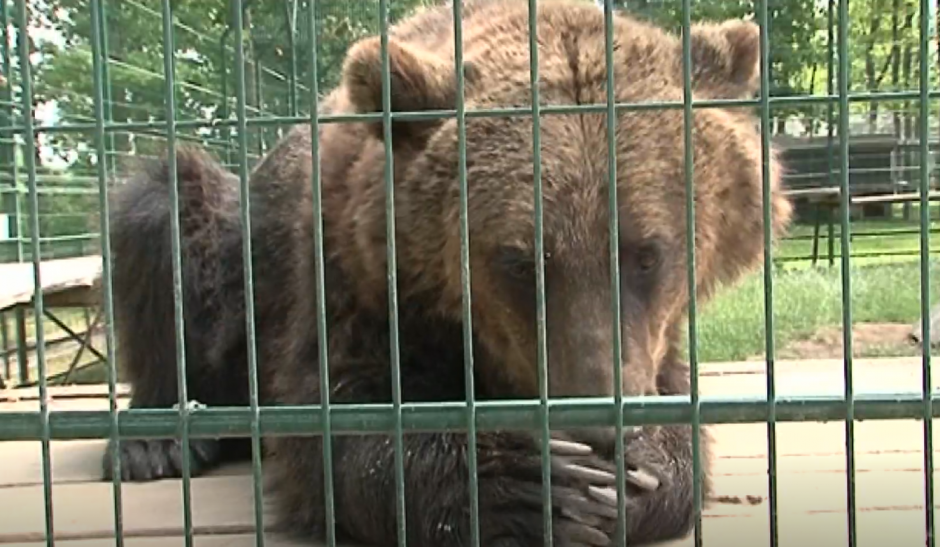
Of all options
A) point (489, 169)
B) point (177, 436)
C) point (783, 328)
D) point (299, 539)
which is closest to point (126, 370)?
point (299, 539)

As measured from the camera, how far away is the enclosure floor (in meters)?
2.82

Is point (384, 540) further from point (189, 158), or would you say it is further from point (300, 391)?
point (189, 158)

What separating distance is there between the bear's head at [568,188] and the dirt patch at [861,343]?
4595mm

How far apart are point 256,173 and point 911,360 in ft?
10.5

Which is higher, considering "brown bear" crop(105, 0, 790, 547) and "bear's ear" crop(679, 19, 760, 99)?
"bear's ear" crop(679, 19, 760, 99)

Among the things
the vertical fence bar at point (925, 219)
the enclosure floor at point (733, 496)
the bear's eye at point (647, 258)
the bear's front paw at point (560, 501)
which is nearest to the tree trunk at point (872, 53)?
the enclosure floor at point (733, 496)

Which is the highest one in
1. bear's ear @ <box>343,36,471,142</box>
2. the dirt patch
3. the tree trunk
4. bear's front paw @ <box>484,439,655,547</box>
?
the tree trunk

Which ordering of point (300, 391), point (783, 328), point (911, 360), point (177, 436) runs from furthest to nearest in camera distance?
point (783, 328), point (911, 360), point (300, 391), point (177, 436)

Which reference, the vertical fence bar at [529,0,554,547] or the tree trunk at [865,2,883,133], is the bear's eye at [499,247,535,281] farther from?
the tree trunk at [865,2,883,133]

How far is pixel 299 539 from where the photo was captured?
2.90 meters

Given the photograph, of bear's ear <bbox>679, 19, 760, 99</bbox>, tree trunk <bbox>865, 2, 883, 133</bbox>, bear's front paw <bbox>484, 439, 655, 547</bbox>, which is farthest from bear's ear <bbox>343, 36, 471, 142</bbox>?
tree trunk <bbox>865, 2, 883, 133</bbox>

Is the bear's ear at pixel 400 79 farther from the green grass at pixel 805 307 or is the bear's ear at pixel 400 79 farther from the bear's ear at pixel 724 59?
the green grass at pixel 805 307

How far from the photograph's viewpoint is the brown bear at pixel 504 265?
2.68 m

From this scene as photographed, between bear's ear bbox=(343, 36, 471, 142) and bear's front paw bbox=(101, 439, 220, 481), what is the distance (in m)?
1.35
